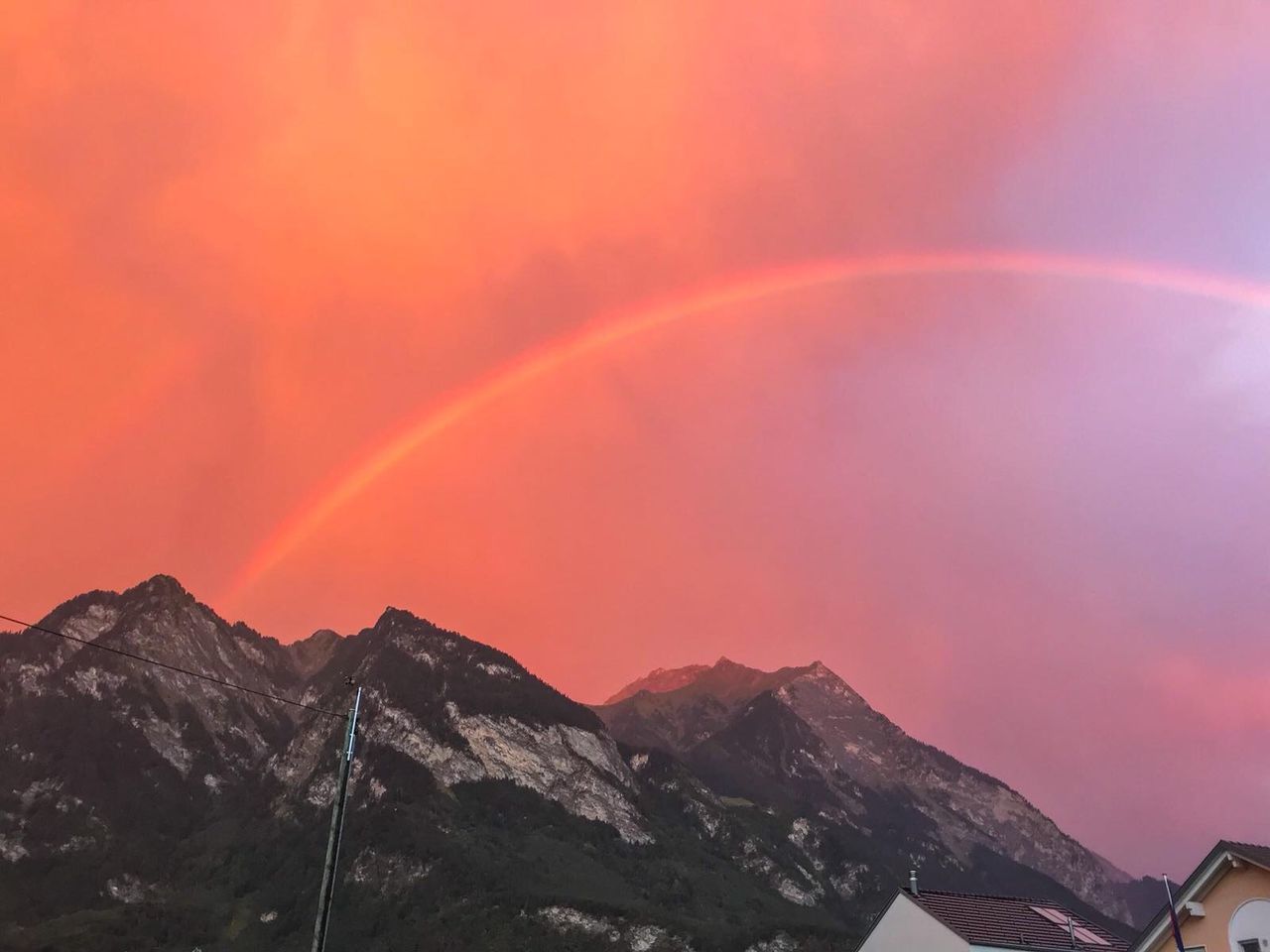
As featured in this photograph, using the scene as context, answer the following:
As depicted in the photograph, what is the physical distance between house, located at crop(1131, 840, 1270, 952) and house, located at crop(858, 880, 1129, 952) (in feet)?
74.3

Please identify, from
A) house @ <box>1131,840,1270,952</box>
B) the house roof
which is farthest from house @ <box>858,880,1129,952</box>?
house @ <box>1131,840,1270,952</box>

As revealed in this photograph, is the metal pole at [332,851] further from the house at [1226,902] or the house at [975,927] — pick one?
the house at [975,927]

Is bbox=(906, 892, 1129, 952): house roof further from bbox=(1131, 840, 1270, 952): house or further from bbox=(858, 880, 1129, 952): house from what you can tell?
bbox=(1131, 840, 1270, 952): house

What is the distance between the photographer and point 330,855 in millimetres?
40281

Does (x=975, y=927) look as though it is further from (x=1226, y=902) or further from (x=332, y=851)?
(x=332, y=851)

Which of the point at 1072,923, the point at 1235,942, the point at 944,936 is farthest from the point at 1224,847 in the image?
the point at 1072,923

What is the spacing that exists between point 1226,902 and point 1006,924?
29.5m

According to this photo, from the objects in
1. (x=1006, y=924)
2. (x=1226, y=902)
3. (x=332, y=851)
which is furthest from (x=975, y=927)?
(x=332, y=851)

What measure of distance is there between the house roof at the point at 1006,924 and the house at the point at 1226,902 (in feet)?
74.7

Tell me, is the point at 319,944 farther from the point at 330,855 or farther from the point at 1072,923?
the point at 1072,923

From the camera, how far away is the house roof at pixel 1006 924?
70375 millimetres

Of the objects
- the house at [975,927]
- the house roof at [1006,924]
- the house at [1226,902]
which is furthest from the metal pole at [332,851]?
the house roof at [1006,924]

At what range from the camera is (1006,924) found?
7362 centimetres

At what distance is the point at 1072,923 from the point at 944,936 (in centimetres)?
1301
